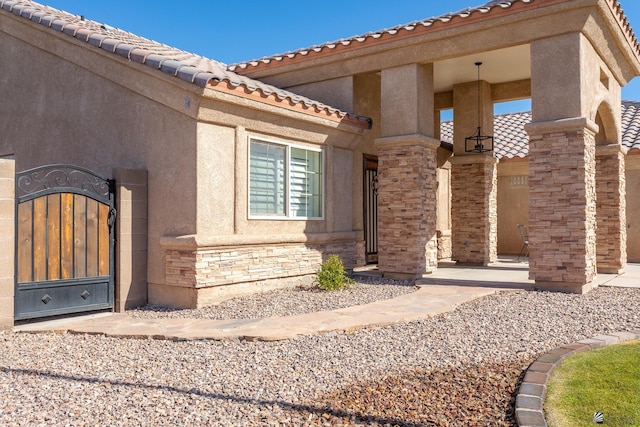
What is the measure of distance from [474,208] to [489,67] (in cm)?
353

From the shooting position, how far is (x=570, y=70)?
8.96 m

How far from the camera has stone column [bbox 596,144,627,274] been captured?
1160 cm

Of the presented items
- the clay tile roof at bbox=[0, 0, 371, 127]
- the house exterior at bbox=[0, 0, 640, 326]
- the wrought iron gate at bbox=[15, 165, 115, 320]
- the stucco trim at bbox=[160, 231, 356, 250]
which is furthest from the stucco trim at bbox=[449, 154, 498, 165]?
the wrought iron gate at bbox=[15, 165, 115, 320]

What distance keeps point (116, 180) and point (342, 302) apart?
13.3 ft

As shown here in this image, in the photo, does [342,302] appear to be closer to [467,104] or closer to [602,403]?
[602,403]

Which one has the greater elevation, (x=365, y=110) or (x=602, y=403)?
(x=365, y=110)

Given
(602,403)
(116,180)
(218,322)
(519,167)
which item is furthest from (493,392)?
(519,167)

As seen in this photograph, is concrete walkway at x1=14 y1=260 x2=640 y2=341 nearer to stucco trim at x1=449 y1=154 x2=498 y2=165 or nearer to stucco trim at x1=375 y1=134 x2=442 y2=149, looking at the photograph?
stucco trim at x1=375 y1=134 x2=442 y2=149

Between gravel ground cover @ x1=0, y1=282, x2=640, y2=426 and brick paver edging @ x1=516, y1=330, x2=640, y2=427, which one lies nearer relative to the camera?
brick paver edging @ x1=516, y1=330, x2=640, y2=427

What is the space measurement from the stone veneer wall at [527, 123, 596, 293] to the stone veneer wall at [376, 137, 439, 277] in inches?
81.9

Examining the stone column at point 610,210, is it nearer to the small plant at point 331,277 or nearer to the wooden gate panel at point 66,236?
the small plant at point 331,277

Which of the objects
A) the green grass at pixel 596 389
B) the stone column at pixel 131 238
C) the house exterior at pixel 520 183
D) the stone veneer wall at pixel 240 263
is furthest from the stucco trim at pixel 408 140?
the house exterior at pixel 520 183

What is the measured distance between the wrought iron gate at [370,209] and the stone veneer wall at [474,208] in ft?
7.66

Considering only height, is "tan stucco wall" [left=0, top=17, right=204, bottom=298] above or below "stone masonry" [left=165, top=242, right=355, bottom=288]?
above
